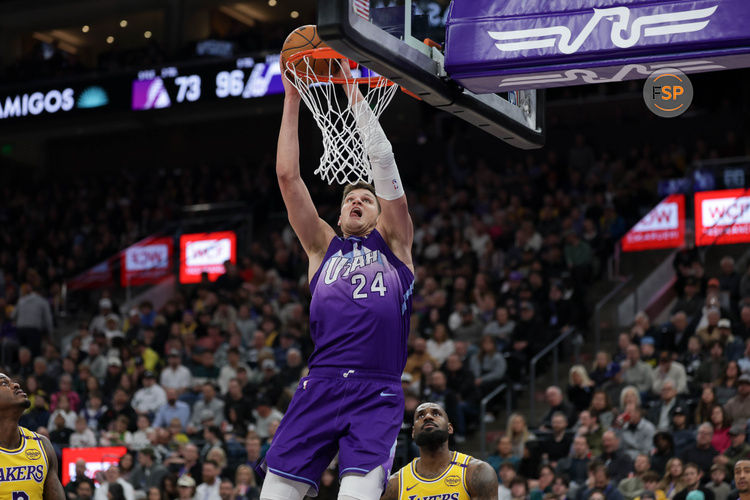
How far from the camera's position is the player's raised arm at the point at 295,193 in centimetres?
570

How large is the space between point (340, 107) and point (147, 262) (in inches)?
646

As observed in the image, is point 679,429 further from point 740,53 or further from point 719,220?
point 740,53

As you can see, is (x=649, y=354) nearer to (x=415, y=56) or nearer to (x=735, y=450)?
(x=735, y=450)

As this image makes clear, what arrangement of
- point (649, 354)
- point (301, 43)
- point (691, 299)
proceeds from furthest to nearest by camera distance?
point (691, 299)
point (649, 354)
point (301, 43)

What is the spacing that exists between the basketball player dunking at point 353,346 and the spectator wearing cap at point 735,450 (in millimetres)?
6007

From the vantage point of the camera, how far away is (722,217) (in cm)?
1627

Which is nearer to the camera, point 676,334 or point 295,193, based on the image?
point 295,193

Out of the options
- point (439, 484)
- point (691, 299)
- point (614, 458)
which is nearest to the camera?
point (439, 484)

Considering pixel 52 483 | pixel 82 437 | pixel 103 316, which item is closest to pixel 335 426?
pixel 52 483

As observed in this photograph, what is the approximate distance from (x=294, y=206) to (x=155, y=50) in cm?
2191

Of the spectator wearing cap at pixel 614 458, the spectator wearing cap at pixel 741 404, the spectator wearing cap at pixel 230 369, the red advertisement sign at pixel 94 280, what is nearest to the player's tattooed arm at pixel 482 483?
the spectator wearing cap at pixel 614 458

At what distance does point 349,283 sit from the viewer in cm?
554

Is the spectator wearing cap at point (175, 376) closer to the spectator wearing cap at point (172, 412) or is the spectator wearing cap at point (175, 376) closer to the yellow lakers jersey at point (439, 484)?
the spectator wearing cap at point (172, 412)

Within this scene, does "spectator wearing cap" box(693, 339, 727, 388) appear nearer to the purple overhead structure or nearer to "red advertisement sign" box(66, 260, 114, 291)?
the purple overhead structure
